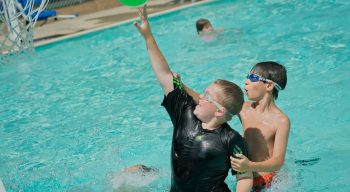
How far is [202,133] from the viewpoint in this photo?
343 centimetres

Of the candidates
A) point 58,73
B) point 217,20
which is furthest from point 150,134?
point 217,20

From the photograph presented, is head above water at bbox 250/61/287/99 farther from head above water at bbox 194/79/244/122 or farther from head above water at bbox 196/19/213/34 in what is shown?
head above water at bbox 196/19/213/34

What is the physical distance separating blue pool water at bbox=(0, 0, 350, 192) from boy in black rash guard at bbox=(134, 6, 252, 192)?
81 cm

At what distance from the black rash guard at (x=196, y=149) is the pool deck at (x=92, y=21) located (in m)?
9.06

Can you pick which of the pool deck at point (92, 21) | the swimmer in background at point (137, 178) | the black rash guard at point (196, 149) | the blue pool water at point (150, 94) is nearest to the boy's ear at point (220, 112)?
the black rash guard at point (196, 149)

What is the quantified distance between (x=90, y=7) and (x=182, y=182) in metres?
13.7

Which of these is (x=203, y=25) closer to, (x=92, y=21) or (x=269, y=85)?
(x=92, y=21)

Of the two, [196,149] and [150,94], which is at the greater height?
[196,149]

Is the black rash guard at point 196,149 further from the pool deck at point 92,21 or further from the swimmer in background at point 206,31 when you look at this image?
the pool deck at point 92,21

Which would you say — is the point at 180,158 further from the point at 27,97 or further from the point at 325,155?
the point at 27,97

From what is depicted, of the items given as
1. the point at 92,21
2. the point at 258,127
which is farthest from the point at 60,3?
the point at 258,127

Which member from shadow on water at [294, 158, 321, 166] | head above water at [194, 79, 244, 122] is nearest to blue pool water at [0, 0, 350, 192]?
shadow on water at [294, 158, 321, 166]

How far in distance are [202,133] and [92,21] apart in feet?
37.3

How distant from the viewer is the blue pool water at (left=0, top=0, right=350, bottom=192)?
571 centimetres
